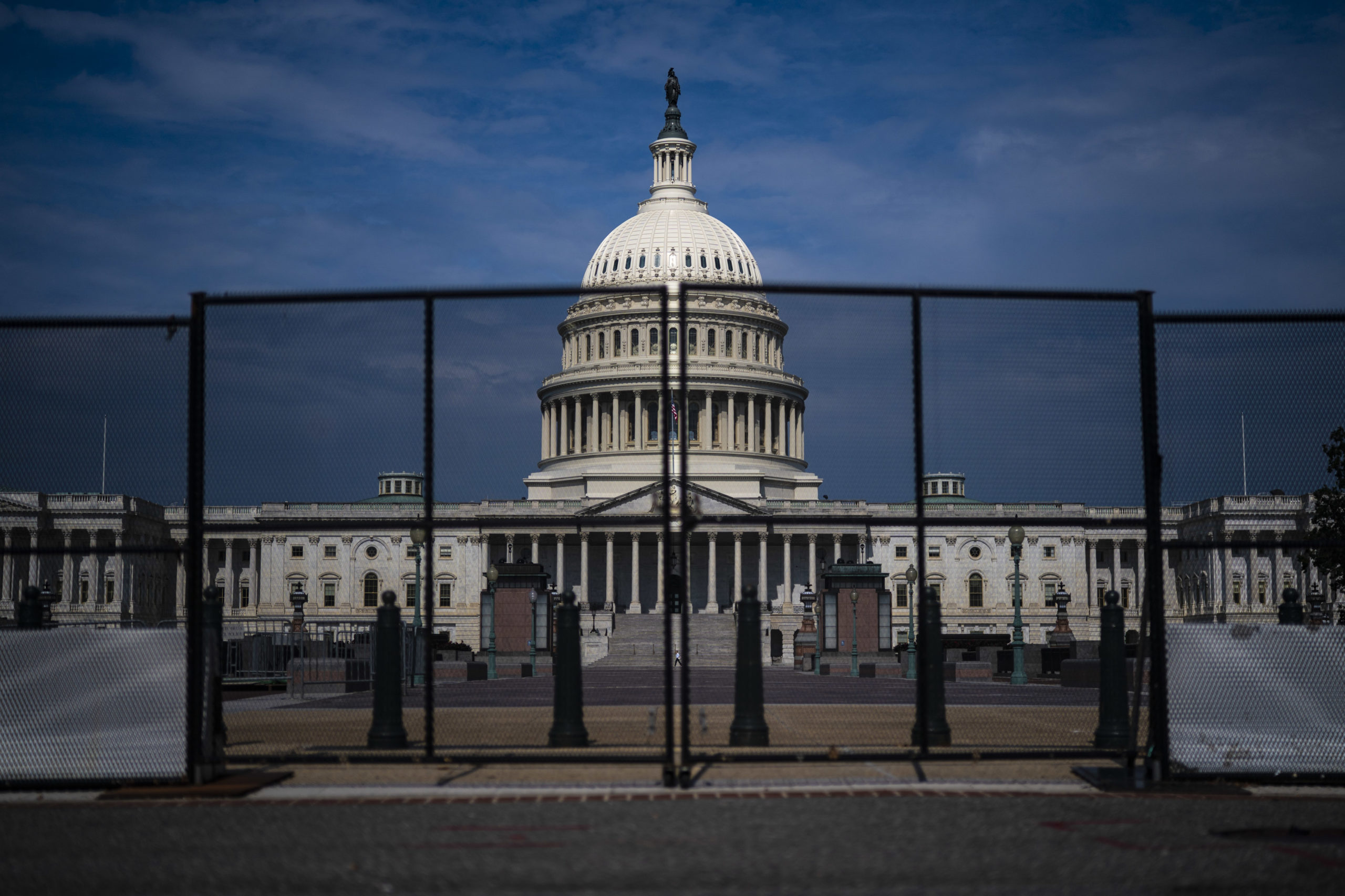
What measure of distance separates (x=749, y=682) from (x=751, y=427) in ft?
340

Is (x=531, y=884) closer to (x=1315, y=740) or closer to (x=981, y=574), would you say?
(x=1315, y=740)

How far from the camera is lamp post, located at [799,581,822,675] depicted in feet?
181

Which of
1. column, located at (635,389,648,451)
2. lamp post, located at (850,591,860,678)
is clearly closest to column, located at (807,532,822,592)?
column, located at (635,389,648,451)

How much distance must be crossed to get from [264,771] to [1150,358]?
963cm

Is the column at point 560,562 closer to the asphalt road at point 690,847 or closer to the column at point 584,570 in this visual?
the column at point 584,570

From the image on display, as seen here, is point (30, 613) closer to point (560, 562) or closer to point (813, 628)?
point (813, 628)

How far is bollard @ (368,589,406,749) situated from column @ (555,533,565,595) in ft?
312

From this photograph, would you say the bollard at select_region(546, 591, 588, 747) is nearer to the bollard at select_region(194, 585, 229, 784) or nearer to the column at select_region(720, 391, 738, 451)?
the bollard at select_region(194, 585, 229, 784)

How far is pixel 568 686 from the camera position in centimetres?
1581

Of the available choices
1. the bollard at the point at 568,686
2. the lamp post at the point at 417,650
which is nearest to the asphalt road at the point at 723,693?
the lamp post at the point at 417,650

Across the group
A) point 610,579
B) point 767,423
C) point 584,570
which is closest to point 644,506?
A: point 610,579

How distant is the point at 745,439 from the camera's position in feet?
394

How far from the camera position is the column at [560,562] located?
113 m

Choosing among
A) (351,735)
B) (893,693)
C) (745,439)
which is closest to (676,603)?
(745,439)
